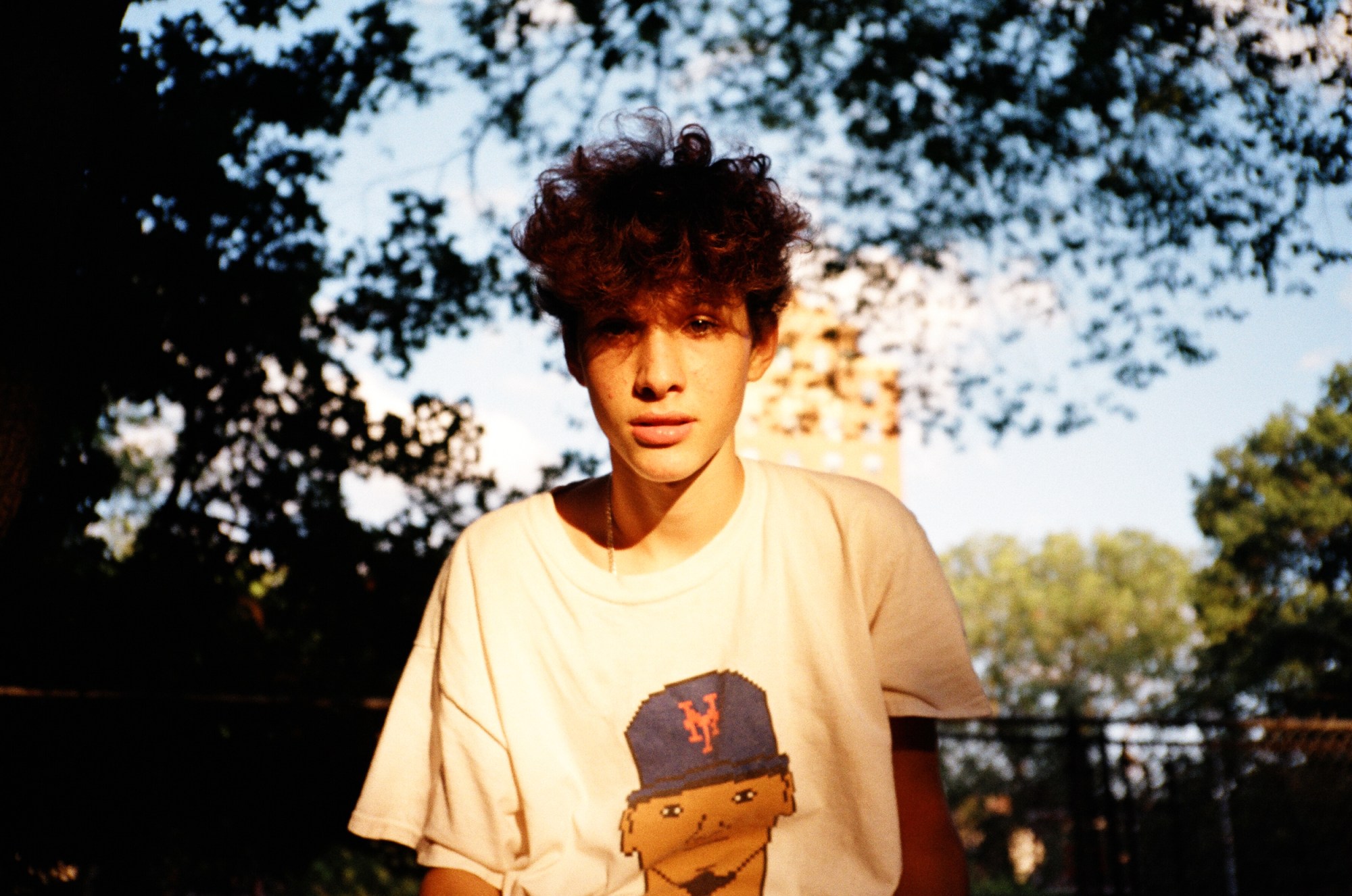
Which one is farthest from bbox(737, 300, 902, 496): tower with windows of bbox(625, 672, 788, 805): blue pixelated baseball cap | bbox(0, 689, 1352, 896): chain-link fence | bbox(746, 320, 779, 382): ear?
bbox(625, 672, 788, 805): blue pixelated baseball cap

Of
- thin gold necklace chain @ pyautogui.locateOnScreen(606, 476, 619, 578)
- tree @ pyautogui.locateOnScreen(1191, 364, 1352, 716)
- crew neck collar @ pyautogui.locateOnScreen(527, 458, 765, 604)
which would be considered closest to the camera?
crew neck collar @ pyautogui.locateOnScreen(527, 458, 765, 604)

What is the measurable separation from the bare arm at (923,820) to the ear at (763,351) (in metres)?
0.80

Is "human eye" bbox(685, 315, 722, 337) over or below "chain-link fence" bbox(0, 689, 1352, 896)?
over

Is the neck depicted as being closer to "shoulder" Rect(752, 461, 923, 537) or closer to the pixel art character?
"shoulder" Rect(752, 461, 923, 537)

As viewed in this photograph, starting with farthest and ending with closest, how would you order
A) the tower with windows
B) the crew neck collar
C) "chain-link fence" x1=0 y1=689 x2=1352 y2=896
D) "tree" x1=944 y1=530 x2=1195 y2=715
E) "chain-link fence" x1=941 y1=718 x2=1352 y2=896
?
1. "tree" x1=944 y1=530 x2=1195 y2=715
2. the tower with windows
3. "chain-link fence" x1=941 y1=718 x2=1352 y2=896
4. "chain-link fence" x1=0 y1=689 x2=1352 y2=896
5. the crew neck collar

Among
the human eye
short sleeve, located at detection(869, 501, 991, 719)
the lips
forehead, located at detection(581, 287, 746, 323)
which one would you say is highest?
forehead, located at detection(581, 287, 746, 323)

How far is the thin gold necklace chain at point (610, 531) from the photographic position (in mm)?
2117

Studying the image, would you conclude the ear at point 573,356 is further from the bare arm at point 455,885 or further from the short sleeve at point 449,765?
the bare arm at point 455,885

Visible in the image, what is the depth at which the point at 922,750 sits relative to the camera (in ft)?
6.25

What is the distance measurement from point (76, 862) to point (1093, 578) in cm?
6044

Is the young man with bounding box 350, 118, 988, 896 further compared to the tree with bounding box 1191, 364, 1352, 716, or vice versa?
the tree with bounding box 1191, 364, 1352, 716

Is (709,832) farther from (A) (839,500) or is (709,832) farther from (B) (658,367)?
(B) (658,367)

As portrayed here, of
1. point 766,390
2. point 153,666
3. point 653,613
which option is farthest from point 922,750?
point 766,390

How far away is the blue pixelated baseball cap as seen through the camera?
6.17ft
